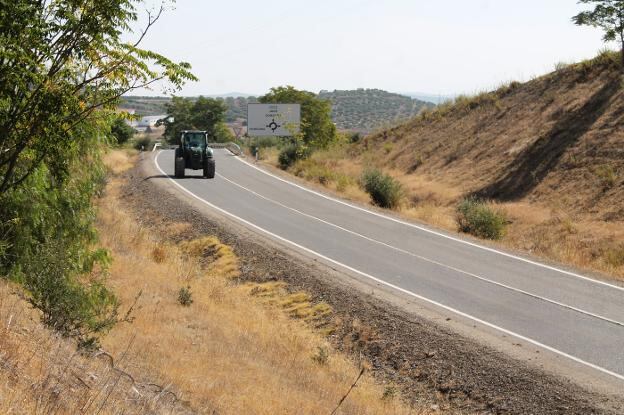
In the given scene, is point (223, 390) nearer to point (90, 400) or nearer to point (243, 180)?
point (90, 400)

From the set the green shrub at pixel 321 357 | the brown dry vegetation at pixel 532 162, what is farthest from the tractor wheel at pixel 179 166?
the green shrub at pixel 321 357

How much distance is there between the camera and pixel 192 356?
10539mm

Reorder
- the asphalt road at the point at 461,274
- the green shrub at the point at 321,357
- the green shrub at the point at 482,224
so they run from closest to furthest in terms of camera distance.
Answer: the green shrub at the point at 321,357 < the asphalt road at the point at 461,274 < the green shrub at the point at 482,224

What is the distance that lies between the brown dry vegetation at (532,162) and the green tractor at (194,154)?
6552mm

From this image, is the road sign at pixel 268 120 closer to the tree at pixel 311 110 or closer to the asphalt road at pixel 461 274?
the tree at pixel 311 110

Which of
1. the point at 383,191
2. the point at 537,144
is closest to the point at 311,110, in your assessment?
the point at 537,144

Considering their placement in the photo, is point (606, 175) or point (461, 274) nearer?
point (461, 274)

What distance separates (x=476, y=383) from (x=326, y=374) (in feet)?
7.61

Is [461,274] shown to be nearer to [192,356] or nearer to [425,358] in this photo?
[425,358]

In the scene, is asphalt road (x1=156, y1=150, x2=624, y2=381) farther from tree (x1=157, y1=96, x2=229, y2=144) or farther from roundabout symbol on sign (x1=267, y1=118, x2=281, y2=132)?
tree (x1=157, y1=96, x2=229, y2=144)

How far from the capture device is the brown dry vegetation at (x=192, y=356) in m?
6.87

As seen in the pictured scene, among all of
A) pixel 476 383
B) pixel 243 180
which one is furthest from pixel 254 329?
pixel 243 180

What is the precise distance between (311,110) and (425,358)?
84.9 metres

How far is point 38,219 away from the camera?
11.7 metres
